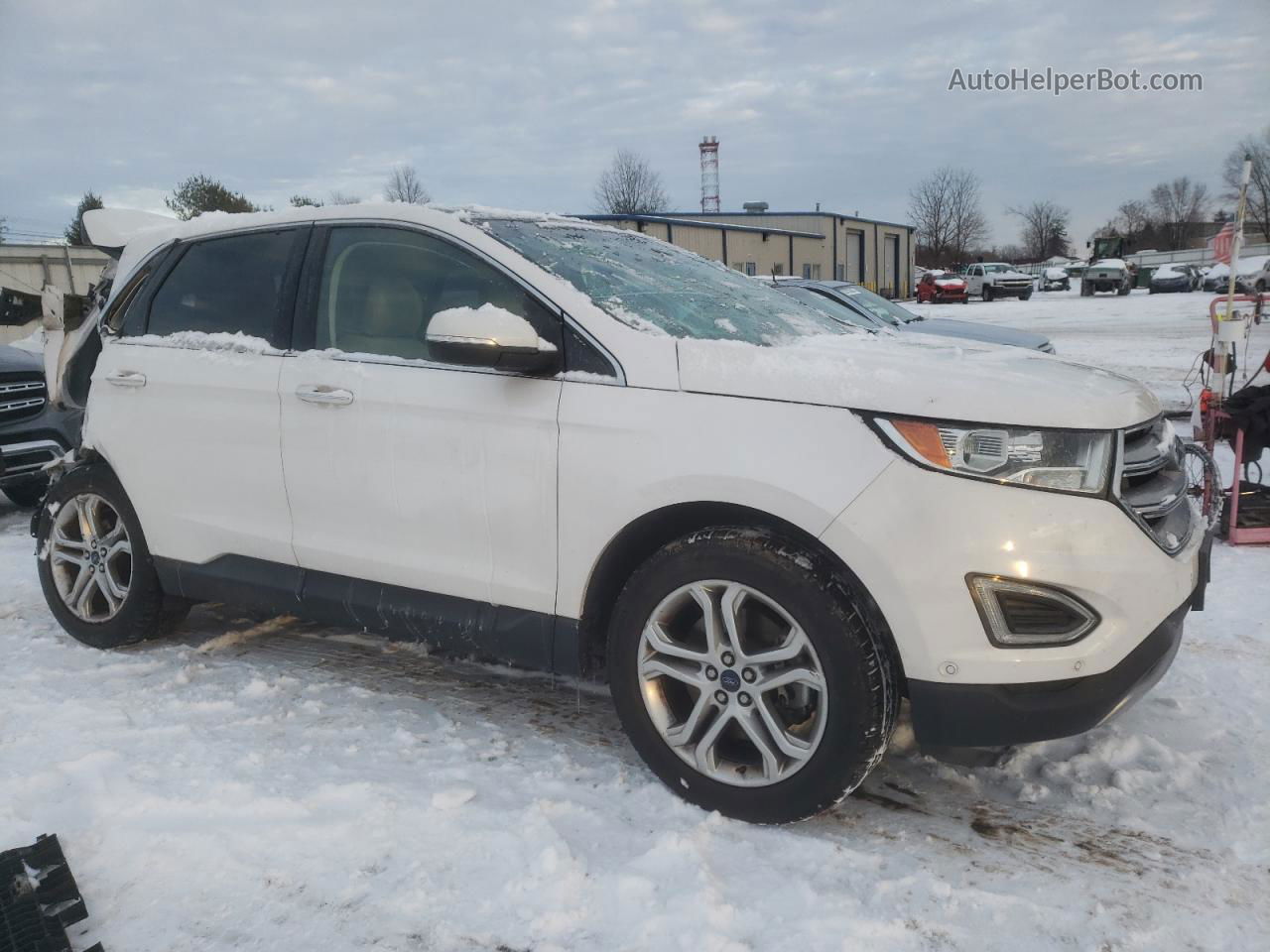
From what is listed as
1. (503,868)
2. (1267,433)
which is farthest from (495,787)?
(1267,433)

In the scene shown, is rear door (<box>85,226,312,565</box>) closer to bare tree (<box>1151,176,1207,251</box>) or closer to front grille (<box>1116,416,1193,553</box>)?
front grille (<box>1116,416,1193,553</box>)

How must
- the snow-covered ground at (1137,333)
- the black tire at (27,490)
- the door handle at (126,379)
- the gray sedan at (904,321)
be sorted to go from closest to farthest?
the door handle at (126,379) < the black tire at (27,490) < the gray sedan at (904,321) < the snow-covered ground at (1137,333)

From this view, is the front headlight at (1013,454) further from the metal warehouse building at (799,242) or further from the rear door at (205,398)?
the metal warehouse building at (799,242)

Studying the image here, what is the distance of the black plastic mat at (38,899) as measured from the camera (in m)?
2.21

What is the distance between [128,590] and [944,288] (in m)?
41.4

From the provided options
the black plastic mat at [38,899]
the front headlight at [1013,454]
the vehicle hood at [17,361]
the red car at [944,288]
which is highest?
the red car at [944,288]

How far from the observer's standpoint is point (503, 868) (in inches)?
99.0

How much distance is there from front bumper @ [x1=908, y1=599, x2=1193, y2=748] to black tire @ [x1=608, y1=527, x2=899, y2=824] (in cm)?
11

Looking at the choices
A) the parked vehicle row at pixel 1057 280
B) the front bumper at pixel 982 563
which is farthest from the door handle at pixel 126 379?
Answer: the parked vehicle row at pixel 1057 280

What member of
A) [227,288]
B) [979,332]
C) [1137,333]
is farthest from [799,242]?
[227,288]

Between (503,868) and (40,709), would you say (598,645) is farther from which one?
(40,709)

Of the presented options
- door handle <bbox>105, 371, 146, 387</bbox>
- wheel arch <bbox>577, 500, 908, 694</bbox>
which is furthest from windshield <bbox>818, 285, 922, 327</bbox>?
wheel arch <bbox>577, 500, 908, 694</bbox>

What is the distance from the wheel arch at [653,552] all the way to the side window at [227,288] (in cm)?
164

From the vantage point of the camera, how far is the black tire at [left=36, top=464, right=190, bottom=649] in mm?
4047
